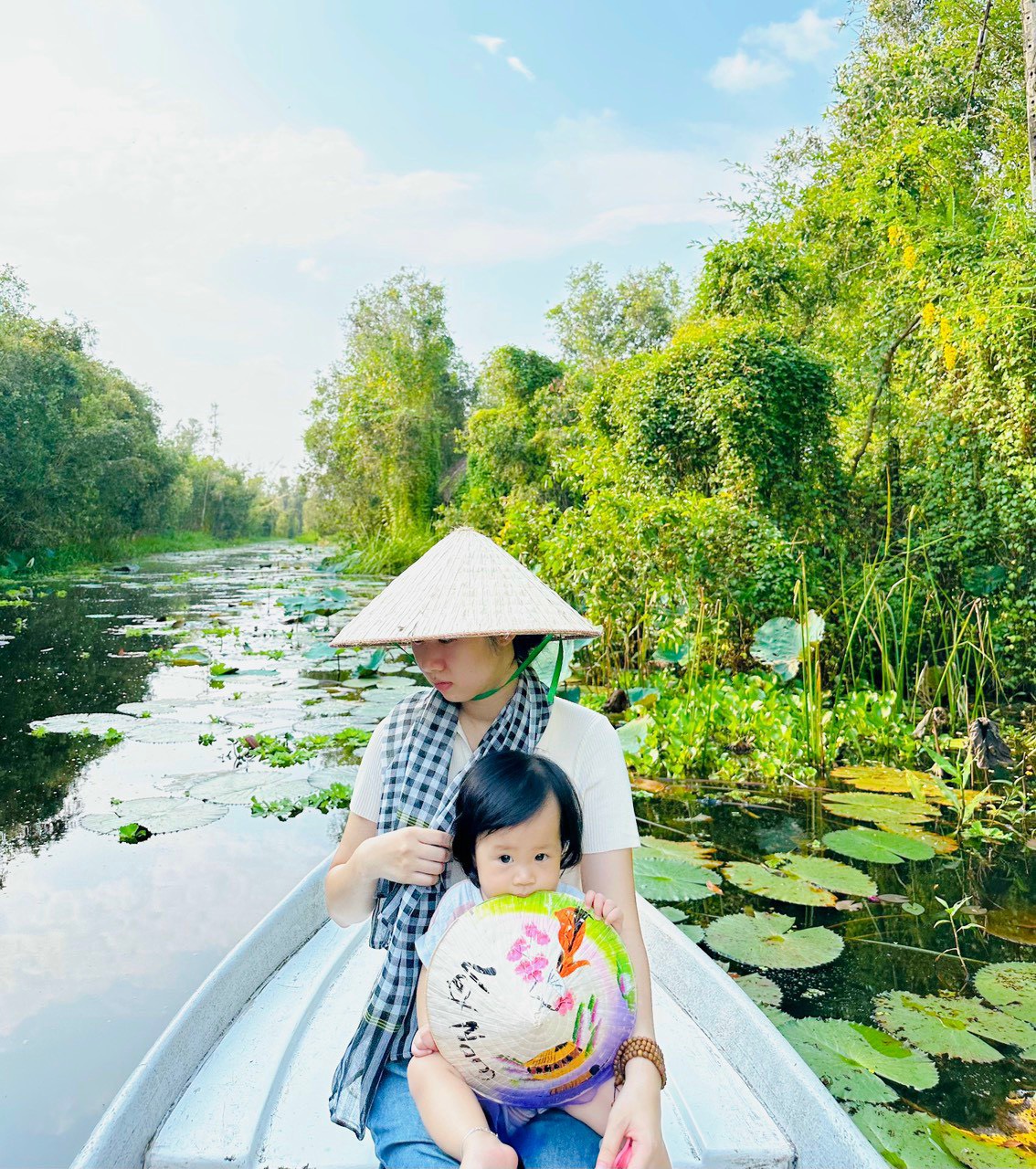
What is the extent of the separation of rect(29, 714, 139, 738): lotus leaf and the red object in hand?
4.51 m

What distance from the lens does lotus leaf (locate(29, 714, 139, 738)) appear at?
Result: 4855 mm

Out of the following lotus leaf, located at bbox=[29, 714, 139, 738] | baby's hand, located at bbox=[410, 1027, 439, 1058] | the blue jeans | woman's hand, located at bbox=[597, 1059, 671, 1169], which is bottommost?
lotus leaf, located at bbox=[29, 714, 139, 738]

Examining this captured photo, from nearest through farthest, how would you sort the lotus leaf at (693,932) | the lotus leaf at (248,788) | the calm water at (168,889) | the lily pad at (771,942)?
the calm water at (168,889) < the lily pad at (771,942) < the lotus leaf at (693,932) < the lotus leaf at (248,788)

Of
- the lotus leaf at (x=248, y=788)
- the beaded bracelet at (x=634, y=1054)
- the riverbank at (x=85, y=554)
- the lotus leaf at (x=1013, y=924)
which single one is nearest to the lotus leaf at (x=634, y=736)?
the lotus leaf at (x=248, y=788)

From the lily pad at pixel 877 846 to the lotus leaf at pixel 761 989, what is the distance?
38.6 inches

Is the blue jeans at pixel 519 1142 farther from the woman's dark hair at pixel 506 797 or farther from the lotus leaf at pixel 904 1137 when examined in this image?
the lotus leaf at pixel 904 1137

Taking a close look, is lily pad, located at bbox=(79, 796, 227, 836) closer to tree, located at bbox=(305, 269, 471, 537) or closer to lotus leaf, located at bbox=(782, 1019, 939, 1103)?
lotus leaf, located at bbox=(782, 1019, 939, 1103)

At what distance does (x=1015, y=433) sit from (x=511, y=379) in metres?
12.6

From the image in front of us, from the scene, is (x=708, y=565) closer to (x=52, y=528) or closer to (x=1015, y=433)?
(x=1015, y=433)

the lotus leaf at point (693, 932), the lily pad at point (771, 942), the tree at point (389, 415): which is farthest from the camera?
the tree at point (389, 415)

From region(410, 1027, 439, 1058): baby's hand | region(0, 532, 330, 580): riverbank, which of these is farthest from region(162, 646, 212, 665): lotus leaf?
region(0, 532, 330, 580): riverbank

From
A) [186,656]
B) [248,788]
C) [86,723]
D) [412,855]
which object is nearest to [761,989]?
[412,855]

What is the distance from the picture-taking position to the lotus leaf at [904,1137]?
5.33 ft

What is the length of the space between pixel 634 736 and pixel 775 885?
1.43 meters
